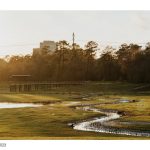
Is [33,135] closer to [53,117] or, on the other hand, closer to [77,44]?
[53,117]

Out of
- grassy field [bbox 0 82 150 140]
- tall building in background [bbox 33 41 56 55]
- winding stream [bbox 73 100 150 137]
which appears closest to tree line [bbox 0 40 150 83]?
tall building in background [bbox 33 41 56 55]

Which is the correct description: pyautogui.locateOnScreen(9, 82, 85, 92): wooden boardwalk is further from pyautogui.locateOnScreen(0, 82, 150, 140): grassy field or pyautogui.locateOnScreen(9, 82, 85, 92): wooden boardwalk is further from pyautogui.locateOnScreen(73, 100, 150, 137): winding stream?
pyautogui.locateOnScreen(73, 100, 150, 137): winding stream

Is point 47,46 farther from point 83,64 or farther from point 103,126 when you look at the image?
point 103,126

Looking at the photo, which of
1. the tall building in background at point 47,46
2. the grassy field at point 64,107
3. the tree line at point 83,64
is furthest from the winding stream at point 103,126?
the tall building in background at point 47,46

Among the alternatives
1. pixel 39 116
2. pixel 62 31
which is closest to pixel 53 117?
pixel 39 116

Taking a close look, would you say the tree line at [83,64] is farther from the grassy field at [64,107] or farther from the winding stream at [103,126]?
the winding stream at [103,126]
